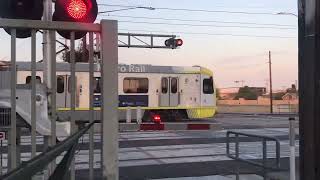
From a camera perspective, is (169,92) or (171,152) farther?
(169,92)

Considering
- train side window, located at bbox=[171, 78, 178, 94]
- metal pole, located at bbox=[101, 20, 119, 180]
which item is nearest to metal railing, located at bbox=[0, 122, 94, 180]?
metal pole, located at bbox=[101, 20, 119, 180]

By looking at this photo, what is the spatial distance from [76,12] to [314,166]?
1959 millimetres

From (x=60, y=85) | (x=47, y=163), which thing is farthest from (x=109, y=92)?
(x=60, y=85)

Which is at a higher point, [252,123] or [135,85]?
[135,85]

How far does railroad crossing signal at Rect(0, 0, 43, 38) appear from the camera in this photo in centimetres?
427

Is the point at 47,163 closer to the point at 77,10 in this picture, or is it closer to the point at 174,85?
the point at 77,10

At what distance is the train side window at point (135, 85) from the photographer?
99.3 ft

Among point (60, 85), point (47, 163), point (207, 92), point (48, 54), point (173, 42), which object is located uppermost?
point (173, 42)

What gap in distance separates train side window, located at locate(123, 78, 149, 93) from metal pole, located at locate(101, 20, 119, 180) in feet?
85.0

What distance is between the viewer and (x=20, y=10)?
4285 millimetres

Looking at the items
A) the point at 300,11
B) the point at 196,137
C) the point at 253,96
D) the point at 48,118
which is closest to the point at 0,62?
the point at 48,118

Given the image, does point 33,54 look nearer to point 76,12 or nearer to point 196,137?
point 76,12

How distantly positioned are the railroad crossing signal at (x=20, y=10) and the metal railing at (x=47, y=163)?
0.88m

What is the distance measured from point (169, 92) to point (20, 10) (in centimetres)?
2716
